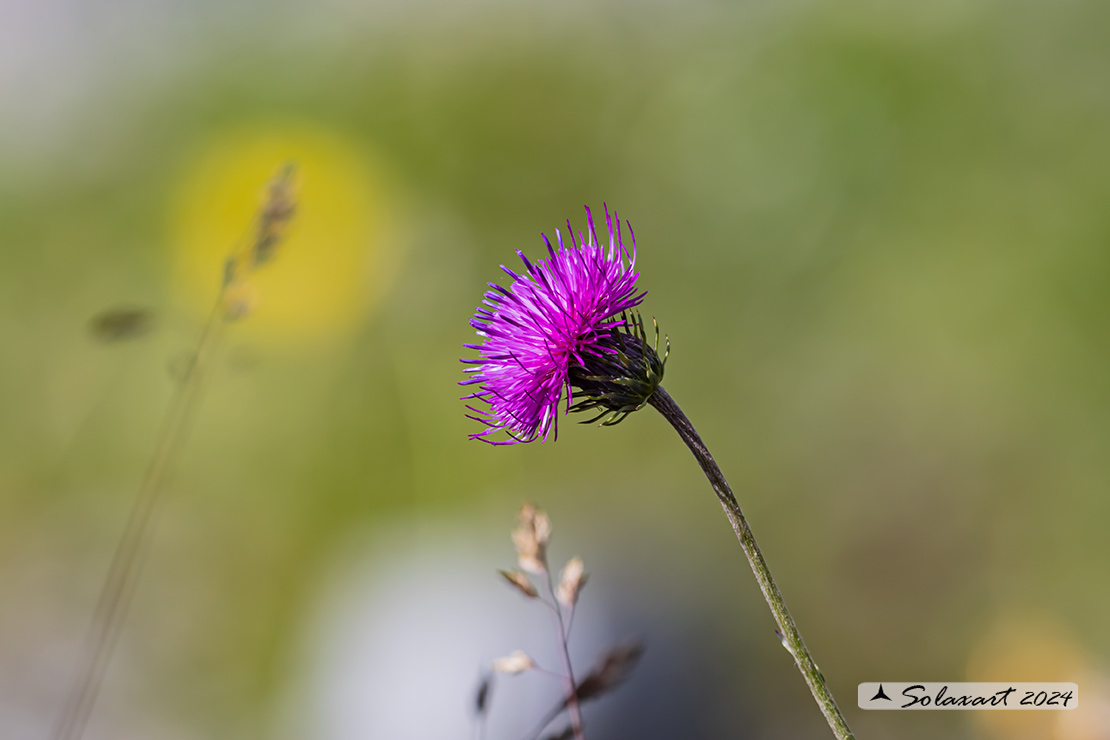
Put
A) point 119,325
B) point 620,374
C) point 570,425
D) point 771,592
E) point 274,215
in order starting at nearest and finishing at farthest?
point 771,592
point 620,374
point 274,215
point 119,325
point 570,425

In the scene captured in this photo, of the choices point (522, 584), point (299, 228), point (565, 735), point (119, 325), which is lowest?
point (565, 735)

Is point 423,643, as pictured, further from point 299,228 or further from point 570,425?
point 299,228

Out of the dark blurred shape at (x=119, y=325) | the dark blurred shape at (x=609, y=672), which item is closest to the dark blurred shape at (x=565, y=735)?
the dark blurred shape at (x=609, y=672)

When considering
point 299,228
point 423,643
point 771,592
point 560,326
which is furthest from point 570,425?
point 771,592

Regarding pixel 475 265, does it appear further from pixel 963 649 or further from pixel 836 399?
pixel 963 649

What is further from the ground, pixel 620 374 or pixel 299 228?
pixel 299 228

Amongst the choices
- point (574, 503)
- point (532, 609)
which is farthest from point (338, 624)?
point (574, 503)
